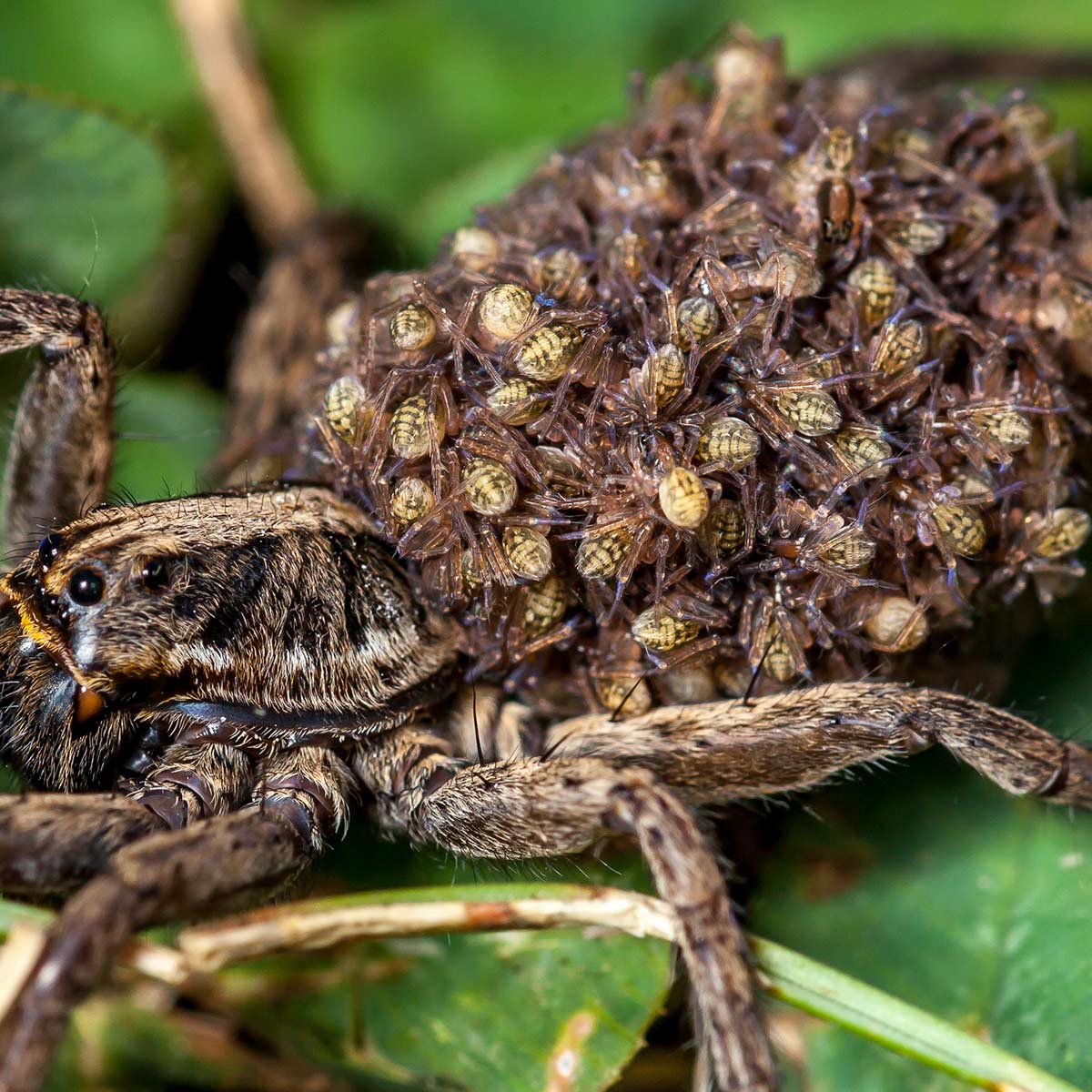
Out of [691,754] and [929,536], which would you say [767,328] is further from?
[691,754]

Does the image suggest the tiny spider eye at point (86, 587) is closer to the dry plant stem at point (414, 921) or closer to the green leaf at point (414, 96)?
the dry plant stem at point (414, 921)

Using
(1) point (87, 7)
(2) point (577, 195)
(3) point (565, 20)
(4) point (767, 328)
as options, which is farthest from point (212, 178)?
(4) point (767, 328)

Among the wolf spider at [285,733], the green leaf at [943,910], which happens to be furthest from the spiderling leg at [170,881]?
the green leaf at [943,910]

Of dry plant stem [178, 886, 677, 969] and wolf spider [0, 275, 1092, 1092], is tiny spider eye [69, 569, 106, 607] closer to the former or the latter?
wolf spider [0, 275, 1092, 1092]

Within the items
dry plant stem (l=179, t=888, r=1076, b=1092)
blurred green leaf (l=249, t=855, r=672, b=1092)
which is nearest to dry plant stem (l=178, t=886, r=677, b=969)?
dry plant stem (l=179, t=888, r=1076, b=1092)

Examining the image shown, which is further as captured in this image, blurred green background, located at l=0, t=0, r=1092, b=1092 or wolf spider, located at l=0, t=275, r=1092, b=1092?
blurred green background, located at l=0, t=0, r=1092, b=1092

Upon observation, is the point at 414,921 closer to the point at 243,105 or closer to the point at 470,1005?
the point at 470,1005
